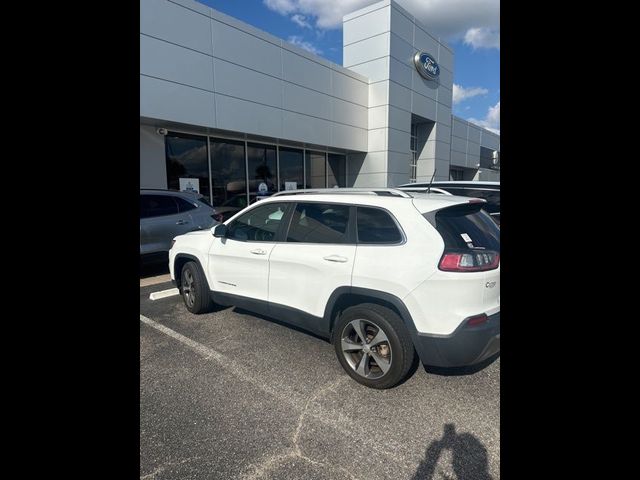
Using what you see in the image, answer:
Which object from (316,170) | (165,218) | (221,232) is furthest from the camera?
(316,170)

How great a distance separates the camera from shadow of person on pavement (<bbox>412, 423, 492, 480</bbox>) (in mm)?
2131

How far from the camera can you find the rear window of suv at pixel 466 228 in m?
2.80

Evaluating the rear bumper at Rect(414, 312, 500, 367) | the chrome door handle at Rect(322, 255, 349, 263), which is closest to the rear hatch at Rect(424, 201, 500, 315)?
the rear bumper at Rect(414, 312, 500, 367)

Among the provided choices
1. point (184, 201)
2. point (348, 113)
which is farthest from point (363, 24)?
point (184, 201)

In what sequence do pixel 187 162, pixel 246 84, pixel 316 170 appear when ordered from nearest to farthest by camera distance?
pixel 187 162 < pixel 246 84 < pixel 316 170

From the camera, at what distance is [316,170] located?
50.7 feet

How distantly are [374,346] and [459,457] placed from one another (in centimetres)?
96

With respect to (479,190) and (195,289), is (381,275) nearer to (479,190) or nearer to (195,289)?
(195,289)

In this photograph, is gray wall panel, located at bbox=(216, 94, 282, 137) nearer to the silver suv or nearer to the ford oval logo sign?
the silver suv

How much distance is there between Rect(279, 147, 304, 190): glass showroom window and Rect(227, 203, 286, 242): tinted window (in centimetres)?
970

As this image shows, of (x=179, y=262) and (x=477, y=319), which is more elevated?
(x=179, y=262)
